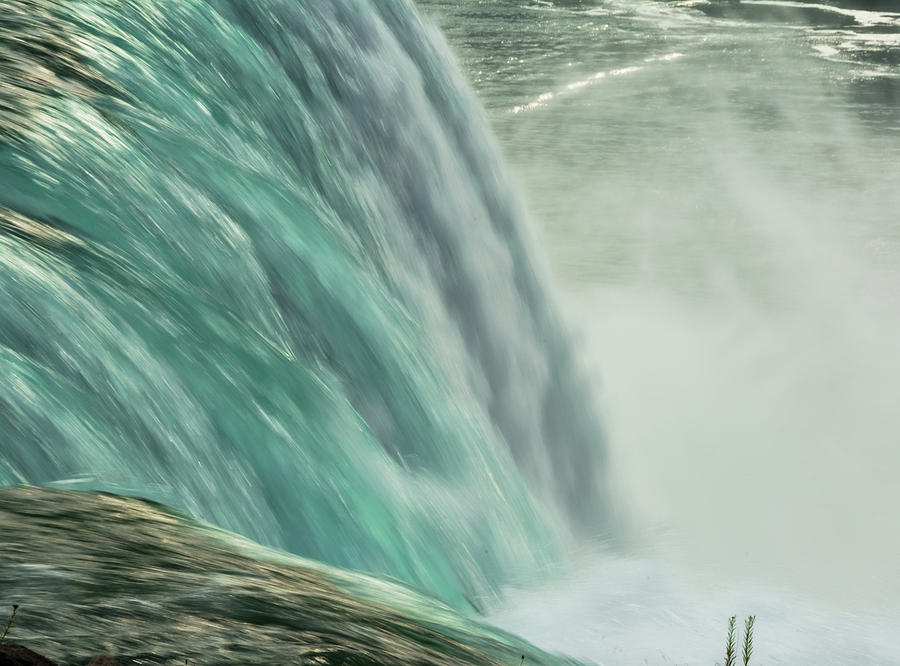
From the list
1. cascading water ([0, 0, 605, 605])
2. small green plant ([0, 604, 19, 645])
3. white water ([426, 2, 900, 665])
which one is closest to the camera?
small green plant ([0, 604, 19, 645])

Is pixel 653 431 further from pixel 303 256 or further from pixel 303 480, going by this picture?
pixel 303 480

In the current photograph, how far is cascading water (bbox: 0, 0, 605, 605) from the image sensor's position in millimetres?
3545

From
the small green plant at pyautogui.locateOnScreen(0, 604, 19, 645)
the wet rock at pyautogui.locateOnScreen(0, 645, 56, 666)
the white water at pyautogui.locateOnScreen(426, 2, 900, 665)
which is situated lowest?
the white water at pyautogui.locateOnScreen(426, 2, 900, 665)

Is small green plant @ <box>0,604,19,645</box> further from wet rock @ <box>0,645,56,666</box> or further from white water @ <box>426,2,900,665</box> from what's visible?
white water @ <box>426,2,900,665</box>

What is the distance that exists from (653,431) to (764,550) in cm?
195

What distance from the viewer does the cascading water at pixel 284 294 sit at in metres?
3.54

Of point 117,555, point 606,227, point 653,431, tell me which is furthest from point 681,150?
point 117,555

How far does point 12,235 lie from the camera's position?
3688mm

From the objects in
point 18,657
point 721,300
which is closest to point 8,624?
point 18,657

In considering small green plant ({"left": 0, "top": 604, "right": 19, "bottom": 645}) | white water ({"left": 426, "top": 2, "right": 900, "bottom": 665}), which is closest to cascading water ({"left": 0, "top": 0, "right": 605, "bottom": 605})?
white water ({"left": 426, "top": 2, "right": 900, "bottom": 665})

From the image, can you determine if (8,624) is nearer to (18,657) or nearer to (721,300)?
(18,657)

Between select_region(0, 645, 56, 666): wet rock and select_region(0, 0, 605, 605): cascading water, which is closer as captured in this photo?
select_region(0, 645, 56, 666): wet rock

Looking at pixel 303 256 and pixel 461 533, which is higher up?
pixel 303 256

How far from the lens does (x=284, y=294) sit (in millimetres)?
4809
